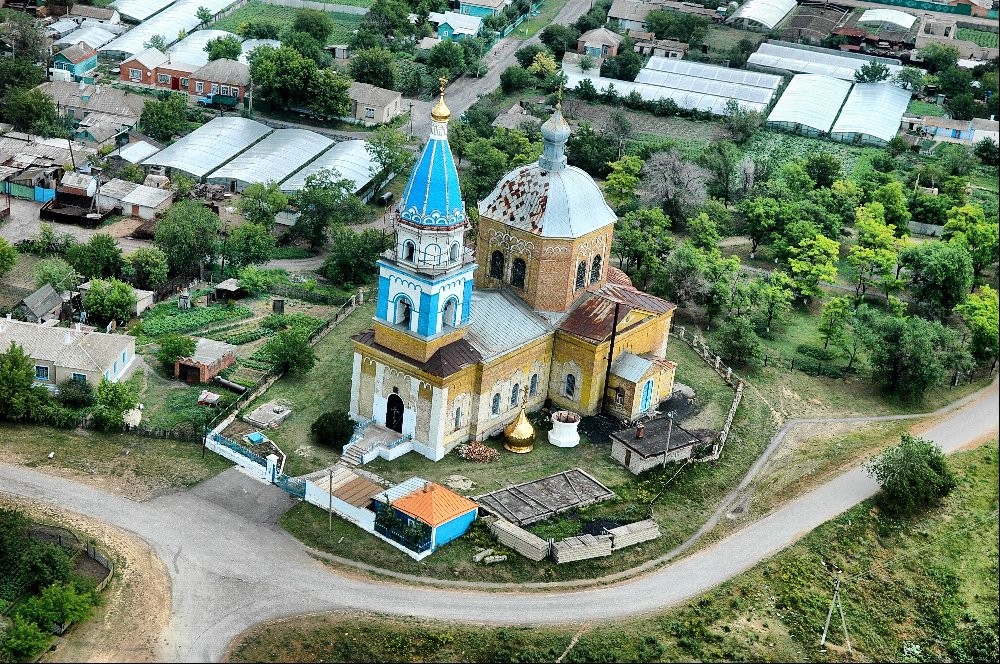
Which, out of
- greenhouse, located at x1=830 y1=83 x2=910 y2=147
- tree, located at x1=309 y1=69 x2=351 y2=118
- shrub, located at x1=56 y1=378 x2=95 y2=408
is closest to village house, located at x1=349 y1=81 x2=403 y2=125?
tree, located at x1=309 y1=69 x2=351 y2=118

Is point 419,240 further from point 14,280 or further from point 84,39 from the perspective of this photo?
point 84,39

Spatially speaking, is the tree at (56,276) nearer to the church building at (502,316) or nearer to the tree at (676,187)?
the church building at (502,316)

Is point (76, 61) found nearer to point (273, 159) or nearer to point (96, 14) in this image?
point (96, 14)

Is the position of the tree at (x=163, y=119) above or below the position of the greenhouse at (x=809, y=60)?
below

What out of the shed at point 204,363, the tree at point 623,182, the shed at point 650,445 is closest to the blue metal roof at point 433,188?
the shed at point 650,445

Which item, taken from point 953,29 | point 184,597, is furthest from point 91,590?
point 953,29

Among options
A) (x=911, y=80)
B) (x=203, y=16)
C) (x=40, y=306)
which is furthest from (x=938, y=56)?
(x=40, y=306)

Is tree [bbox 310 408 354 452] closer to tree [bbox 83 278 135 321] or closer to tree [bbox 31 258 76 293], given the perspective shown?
tree [bbox 83 278 135 321]
